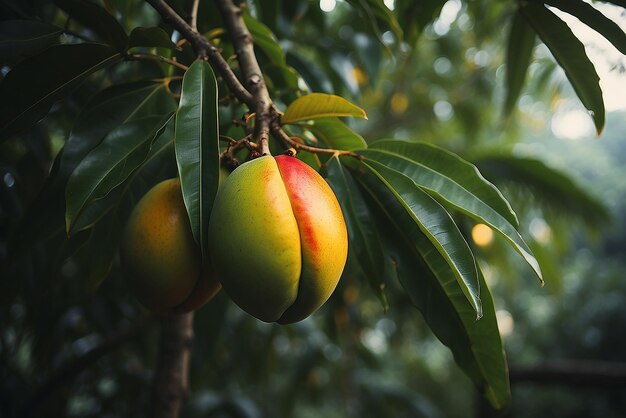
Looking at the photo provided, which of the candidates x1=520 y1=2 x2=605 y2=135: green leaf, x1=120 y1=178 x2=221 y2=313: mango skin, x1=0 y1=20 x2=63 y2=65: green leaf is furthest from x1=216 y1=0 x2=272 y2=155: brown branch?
x1=520 y1=2 x2=605 y2=135: green leaf

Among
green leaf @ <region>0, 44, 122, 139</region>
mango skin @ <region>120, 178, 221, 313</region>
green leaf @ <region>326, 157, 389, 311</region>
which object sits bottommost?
green leaf @ <region>326, 157, 389, 311</region>

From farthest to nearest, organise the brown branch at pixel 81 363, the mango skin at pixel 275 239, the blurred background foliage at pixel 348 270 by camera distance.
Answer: the brown branch at pixel 81 363 < the blurred background foliage at pixel 348 270 < the mango skin at pixel 275 239

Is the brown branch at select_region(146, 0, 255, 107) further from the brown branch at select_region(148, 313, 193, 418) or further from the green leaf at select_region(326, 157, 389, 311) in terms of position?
the brown branch at select_region(148, 313, 193, 418)

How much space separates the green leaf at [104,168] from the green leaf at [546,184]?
1.59 meters

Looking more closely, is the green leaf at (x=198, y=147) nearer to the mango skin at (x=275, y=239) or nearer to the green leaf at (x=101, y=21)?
the mango skin at (x=275, y=239)

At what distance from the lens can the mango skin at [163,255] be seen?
630 mm

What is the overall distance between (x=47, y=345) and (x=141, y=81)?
122cm

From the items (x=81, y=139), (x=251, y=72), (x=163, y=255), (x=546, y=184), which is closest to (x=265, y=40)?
(x=251, y=72)

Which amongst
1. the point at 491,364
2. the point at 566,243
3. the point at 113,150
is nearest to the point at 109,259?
the point at 113,150

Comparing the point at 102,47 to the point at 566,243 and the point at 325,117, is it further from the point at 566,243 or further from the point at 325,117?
the point at 566,243

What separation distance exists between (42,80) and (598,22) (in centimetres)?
72

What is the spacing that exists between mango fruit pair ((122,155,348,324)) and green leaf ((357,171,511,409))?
0.17 meters

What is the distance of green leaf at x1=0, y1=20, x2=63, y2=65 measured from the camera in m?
0.70

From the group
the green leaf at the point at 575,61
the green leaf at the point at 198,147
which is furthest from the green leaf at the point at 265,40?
the green leaf at the point at 575,61
